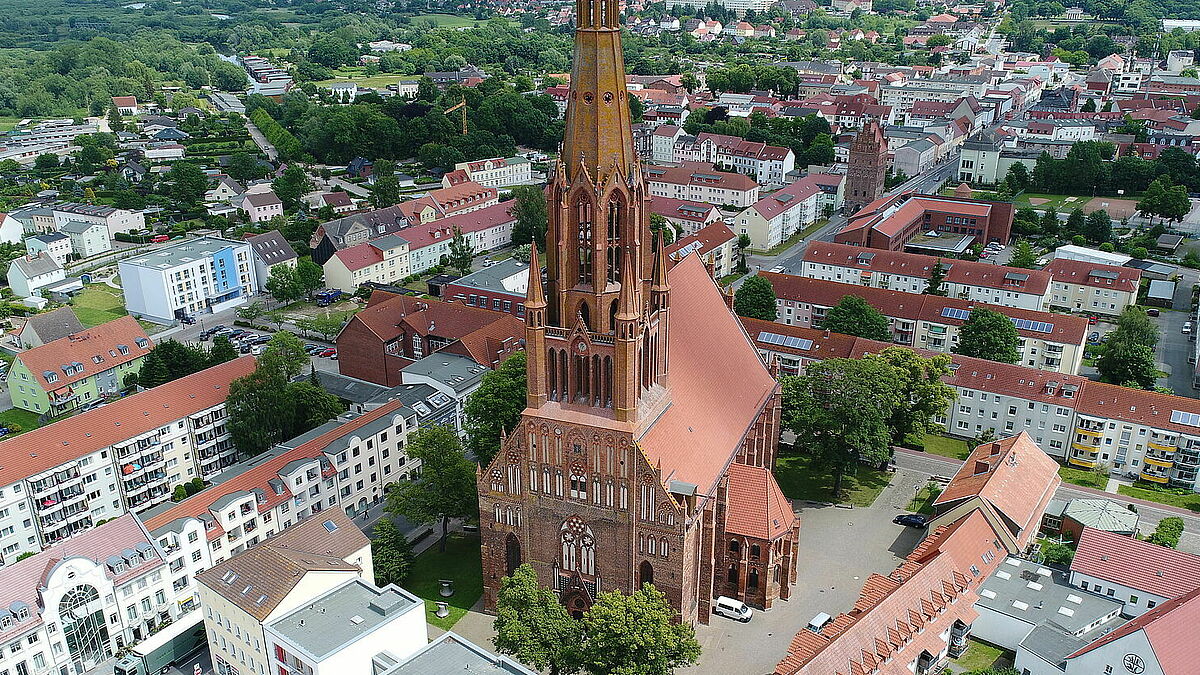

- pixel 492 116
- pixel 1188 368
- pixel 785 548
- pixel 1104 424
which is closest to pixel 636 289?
pixel 785 548

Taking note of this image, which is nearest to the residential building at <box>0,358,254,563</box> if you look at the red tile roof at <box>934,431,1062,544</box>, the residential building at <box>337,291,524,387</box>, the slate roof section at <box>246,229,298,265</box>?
the residential building at <box>337,291,524,387</box>

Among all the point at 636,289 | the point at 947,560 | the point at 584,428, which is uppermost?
the point at 636,289

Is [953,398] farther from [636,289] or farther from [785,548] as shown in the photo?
[636,289]

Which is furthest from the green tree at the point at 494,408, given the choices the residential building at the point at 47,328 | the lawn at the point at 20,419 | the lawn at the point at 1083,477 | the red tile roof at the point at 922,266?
the red tile roof at the point at 922,266

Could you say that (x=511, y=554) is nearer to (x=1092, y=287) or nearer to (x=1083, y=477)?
(x=1083, y=477)

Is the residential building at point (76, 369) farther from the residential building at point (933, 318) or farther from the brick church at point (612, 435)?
the residential building at point (933, 318)

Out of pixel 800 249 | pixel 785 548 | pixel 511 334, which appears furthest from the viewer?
pixel 800 249
